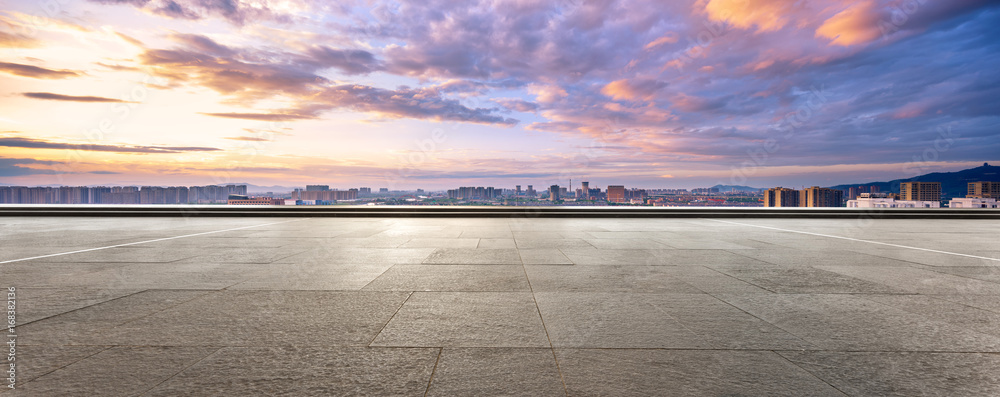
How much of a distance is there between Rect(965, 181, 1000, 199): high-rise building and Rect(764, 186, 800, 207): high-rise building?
1888 cm

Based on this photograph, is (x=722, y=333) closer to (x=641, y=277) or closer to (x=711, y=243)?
(x=641, y=277)

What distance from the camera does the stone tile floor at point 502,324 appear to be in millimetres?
3186

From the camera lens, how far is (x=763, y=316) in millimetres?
4910

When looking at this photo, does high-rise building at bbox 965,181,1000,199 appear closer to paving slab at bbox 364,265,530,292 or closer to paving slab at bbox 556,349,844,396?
paving slab at bbox 364,265,530,292

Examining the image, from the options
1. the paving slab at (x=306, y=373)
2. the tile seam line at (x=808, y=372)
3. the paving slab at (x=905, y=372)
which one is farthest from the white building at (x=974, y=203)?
the paving slab at (x=306, y=373)

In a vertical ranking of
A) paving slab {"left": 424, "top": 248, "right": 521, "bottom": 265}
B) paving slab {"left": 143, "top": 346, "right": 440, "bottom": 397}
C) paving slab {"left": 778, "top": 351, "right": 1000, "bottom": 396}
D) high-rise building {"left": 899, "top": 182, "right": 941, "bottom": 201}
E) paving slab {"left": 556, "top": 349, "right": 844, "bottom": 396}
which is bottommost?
paving slab {"left": 778, "top": 351, "right": 1000, "bottom": 396}

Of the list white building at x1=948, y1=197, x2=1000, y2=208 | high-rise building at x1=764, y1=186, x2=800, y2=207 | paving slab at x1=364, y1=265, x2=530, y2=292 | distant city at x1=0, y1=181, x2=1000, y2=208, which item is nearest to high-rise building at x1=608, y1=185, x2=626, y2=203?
distant city at x1=0, y1=181, x2=1000, y2=208

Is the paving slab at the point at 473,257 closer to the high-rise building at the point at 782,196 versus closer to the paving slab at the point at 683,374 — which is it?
the paving slab at the point at 683,374

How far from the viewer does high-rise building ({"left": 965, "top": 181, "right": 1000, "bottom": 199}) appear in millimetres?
38991

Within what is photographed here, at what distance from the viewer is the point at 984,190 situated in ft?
136

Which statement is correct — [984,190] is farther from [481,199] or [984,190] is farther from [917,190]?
[481,199]

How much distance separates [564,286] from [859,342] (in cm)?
344

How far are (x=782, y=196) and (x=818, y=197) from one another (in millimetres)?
8936

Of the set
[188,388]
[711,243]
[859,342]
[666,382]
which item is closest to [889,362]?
[859,342]
